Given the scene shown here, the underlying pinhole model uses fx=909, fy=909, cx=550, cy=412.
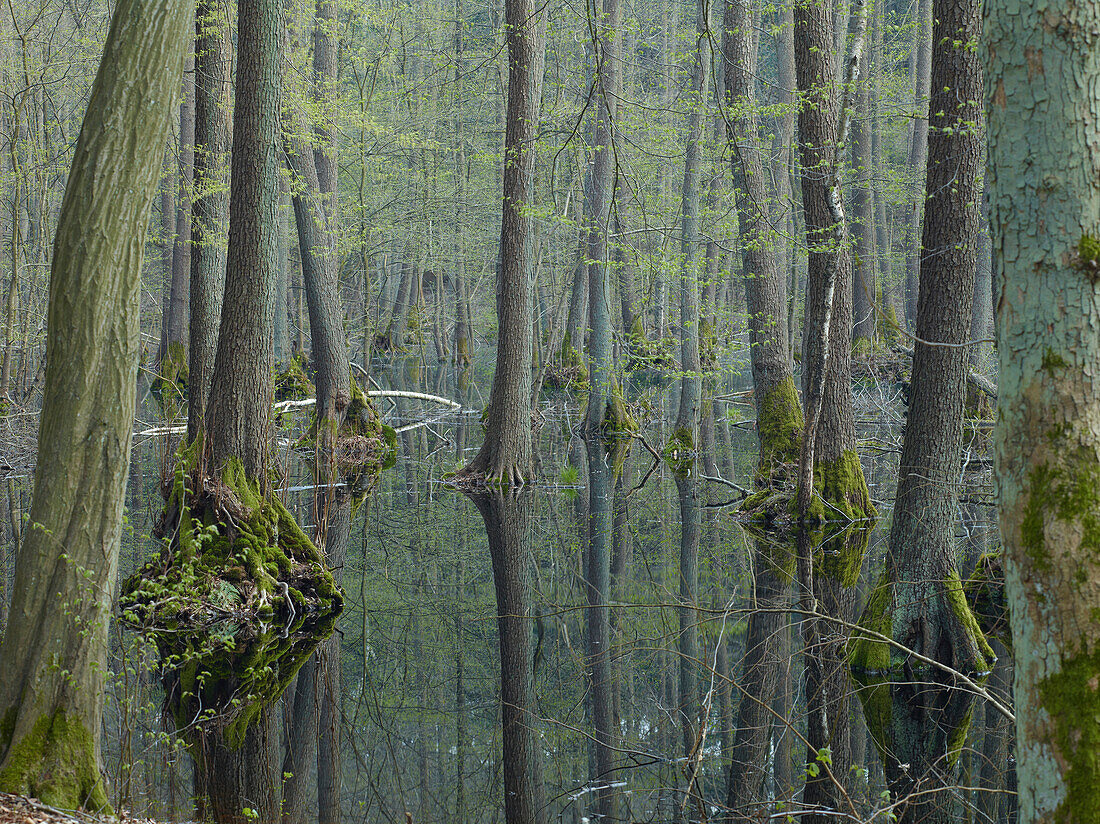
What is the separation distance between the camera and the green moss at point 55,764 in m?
3.48

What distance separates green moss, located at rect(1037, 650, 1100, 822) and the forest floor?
3245 millimetres

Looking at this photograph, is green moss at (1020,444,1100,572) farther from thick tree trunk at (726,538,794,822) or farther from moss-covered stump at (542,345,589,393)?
moss-covered stump at (542,345,589,393)

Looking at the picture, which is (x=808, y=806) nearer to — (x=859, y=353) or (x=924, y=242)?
(x=924, y=242)

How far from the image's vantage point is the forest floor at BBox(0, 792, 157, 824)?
324 centimetres

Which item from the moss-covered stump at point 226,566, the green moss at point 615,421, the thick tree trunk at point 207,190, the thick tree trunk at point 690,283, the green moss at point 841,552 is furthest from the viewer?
the green moss at point 615,421

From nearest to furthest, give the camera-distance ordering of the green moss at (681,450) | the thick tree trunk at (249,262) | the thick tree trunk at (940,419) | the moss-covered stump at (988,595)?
1. the thick tree trunk at (940,419)
2. the moss-covered stump at (988,595)
3. the thick tree trunk at (249,262)
4. the green moss at (681,450)

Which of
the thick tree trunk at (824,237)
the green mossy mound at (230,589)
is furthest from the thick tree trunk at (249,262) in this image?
the thick tree trunk at (824,237)

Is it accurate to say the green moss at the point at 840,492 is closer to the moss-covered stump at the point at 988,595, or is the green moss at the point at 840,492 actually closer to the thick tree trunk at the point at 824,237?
the thick tree trunk at the point at 824,237

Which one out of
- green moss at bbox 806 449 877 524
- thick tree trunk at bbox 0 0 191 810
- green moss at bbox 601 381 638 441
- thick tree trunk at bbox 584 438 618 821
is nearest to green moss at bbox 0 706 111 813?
thick tree trunk at bbox 0 0 191 810

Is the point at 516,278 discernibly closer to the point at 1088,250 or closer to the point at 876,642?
the point at 876,642

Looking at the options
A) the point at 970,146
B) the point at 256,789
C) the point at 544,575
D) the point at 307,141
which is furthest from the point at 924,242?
the point at 307,141

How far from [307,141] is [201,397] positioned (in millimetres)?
6284

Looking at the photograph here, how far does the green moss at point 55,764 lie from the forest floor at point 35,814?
57 millimetres

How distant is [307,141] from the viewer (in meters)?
13.4
